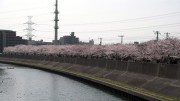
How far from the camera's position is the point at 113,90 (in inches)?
1363

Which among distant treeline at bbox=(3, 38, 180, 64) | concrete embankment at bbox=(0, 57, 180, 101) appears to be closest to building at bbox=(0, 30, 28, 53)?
distant treeline at bbox=(3, 38, 180, 64)

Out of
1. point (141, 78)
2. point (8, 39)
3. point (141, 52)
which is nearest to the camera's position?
point (141, 78)

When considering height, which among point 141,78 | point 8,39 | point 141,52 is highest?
point 8,39

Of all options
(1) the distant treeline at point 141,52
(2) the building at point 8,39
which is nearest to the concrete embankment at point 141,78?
(1) the distant treeline at point 141,52

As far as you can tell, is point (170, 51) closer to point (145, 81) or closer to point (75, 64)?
point (145, 81)

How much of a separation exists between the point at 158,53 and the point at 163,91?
9.19 metres

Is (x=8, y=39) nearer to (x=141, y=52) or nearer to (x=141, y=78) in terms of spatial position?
(x=141, y=52)

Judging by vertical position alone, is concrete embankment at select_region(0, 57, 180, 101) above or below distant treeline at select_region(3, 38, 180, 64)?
below

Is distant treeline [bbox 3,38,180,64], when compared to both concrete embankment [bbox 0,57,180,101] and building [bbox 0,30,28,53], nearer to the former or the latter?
concrete embankment [bbox 0,57,180,101]

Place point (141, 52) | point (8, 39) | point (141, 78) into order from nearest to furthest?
point (141, 78) → point (141, 52) → point (8, 39)

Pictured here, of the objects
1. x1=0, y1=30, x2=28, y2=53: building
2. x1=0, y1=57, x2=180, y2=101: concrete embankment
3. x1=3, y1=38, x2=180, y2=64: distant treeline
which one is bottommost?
x1=0, y1=57, x2=180, y2=101: concrete embankment

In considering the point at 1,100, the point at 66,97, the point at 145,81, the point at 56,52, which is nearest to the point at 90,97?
the point at 66,97

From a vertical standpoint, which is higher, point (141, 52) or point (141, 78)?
point (141, 52)

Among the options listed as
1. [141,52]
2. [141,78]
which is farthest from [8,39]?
[141,78]
